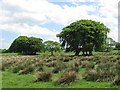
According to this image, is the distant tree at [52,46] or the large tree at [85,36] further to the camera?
the distant tree at [52,46]

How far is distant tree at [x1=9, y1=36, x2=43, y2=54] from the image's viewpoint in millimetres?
124938

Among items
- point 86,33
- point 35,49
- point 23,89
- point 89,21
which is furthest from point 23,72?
point 35,49

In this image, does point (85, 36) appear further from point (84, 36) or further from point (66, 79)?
point (66, 79)

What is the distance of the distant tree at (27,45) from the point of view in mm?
124938

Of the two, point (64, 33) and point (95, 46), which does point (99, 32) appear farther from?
point (64, 33)

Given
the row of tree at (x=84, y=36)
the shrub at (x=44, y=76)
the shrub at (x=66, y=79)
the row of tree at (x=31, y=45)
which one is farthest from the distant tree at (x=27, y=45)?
the shrub at (x=66, y=79)

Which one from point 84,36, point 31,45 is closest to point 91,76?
point 84,36

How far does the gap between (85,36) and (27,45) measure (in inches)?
2668

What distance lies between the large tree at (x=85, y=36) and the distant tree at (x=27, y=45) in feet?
190

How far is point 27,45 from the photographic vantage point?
424 feet

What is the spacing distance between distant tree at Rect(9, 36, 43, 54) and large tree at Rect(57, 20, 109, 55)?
190ft

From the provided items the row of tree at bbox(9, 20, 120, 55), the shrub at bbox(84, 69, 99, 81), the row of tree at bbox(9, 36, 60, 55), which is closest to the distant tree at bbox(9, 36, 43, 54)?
the row of tree at bbox(9, 36, 60, 55)

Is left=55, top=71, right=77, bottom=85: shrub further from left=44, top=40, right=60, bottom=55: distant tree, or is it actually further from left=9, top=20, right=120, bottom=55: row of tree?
left=44, top=40, right=60, bottom=55: distant tree

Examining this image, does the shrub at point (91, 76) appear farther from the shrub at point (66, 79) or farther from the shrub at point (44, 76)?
the shrub at point (44, 76)
